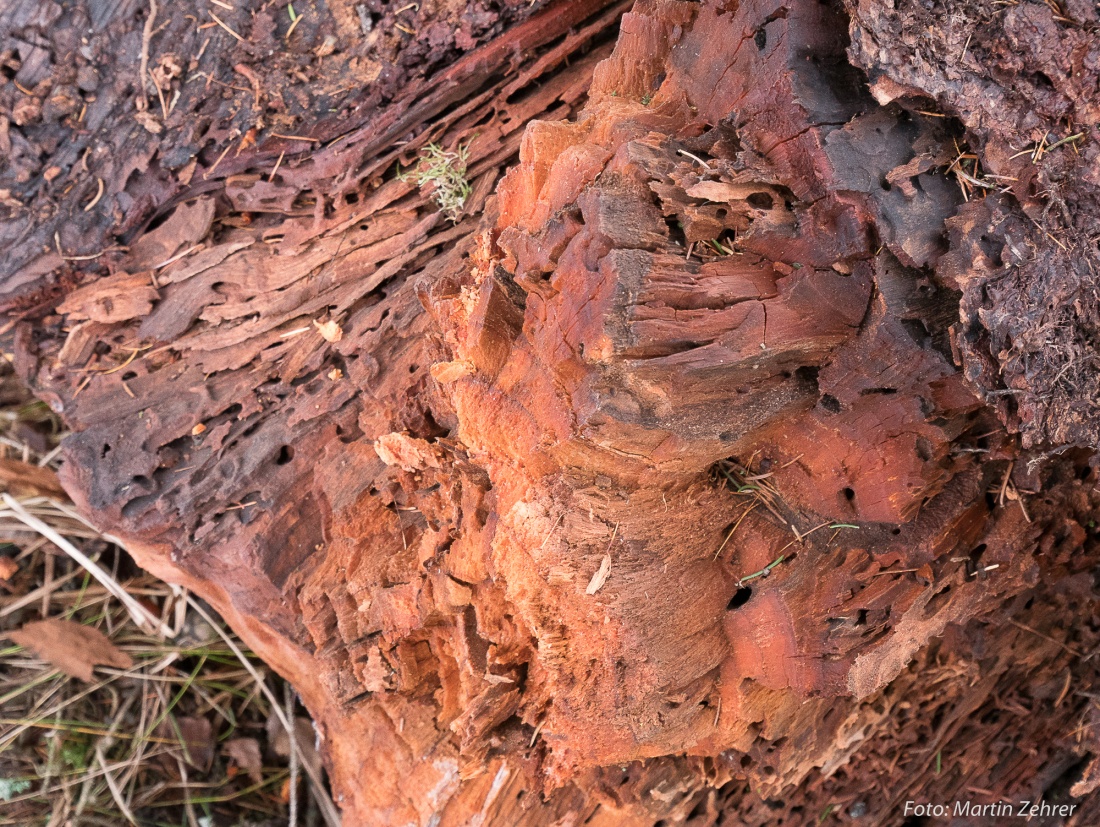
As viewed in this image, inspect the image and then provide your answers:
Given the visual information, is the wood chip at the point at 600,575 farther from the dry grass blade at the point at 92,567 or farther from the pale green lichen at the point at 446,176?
the dry grass blade at the point at 92,567

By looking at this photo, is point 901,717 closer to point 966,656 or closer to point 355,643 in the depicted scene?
point 966,656

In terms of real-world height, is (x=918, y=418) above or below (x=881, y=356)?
below

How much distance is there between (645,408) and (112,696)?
3452 mm

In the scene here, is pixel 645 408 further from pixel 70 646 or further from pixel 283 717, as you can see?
pixel 70 646

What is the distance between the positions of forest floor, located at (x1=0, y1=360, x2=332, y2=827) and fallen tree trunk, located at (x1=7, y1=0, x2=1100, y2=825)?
955 mm

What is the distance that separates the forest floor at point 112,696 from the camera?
12.6 ft

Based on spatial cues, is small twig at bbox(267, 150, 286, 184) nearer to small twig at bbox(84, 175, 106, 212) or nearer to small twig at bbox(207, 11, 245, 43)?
small twig at bbox(207, 11, 245, 43)

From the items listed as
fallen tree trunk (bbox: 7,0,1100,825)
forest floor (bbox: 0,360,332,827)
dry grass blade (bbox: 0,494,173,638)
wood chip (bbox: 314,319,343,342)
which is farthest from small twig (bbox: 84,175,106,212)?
dry grass blade (bbox: 0,494,173,638)

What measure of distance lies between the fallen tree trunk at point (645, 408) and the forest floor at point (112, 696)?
0.96 meters

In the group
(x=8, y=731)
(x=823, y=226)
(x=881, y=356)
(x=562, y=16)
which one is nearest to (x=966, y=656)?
(x=881, y=356)

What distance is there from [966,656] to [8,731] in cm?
417

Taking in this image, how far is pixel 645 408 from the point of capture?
1826 millimetres

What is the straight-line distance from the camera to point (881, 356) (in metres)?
1.80

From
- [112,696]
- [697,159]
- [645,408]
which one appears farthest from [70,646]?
[697,159]
